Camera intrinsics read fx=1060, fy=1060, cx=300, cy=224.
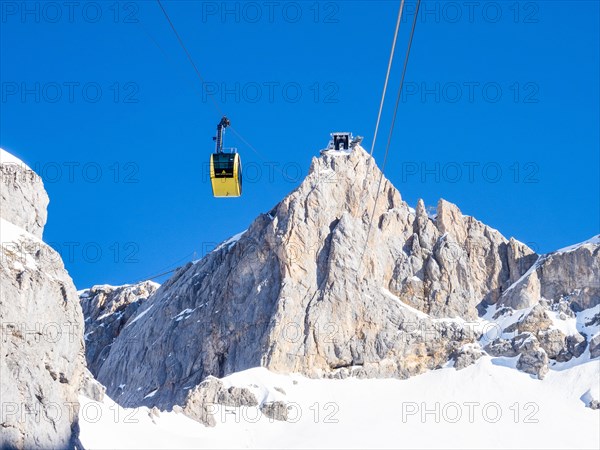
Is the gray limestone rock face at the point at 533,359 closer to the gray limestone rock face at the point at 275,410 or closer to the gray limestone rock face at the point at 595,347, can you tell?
the gray limestone rock face at the point at 595,347

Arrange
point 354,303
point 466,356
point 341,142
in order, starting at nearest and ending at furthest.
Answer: point 466,356 → point 354,303 → point 341,142

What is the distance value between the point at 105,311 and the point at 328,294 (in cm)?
4676

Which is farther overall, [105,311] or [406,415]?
[105,311]

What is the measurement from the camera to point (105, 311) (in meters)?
164

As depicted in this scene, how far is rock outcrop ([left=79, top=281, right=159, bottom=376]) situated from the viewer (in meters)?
154

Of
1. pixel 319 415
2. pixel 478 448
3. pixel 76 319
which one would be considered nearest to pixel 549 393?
pixel 478 448

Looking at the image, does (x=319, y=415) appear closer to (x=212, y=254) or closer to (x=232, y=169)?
(x=212, y=254)

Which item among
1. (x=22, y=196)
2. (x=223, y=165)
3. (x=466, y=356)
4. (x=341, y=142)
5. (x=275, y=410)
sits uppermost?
(x=341, y=142)

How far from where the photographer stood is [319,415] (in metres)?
118

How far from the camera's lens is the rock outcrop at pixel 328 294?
424ft

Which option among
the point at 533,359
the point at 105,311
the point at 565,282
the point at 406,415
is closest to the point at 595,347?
the point at 533,359

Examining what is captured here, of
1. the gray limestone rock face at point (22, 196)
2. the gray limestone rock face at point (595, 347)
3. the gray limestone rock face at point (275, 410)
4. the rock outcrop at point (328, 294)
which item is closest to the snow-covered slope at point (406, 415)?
the gray limestone rock face at point (275, 410)

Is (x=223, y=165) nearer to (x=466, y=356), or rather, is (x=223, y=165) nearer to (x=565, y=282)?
(x=466, y=356)

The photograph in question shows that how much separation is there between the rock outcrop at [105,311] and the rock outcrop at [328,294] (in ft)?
26.5
